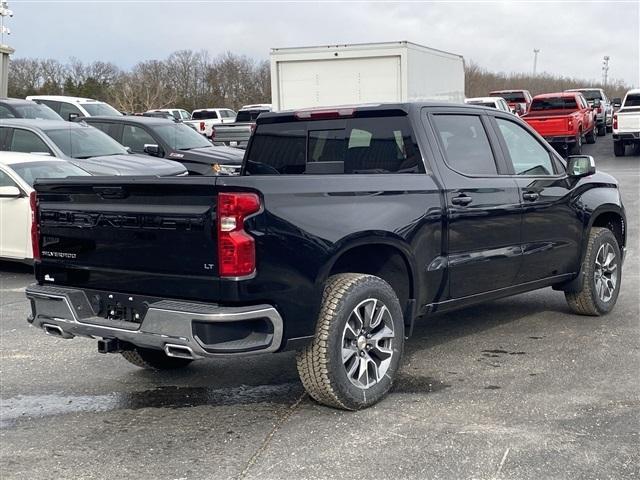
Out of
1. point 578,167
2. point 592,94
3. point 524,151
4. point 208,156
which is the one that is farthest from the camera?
point 592,94

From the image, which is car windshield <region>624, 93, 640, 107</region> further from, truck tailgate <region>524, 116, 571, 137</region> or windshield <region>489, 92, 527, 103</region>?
windshield <region>489, 92, 527, 103</region>

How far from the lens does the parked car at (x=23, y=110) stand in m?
18.0

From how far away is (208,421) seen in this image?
496 cm

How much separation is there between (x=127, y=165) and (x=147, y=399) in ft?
27.2

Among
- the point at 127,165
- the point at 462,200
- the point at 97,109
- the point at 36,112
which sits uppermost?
the point at 97,109

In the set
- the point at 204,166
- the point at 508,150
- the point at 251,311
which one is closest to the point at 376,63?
the point at 204,166

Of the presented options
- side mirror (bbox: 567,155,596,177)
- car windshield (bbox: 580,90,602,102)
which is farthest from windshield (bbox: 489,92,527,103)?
side mirror (bbox: 567,155,596,177)

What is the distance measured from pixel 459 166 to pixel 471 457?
234 centimetres

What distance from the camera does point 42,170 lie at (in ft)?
34.3

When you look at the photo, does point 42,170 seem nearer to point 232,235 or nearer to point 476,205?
point 476,205

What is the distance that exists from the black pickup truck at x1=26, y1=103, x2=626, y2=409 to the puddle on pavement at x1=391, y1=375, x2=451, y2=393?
319 mm

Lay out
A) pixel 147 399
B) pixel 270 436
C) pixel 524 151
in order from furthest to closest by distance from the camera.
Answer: pixel 524 151
pixel 147 399
pixel 270 436

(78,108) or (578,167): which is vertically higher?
(78,108)

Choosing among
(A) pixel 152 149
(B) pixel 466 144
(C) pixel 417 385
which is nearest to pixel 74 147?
(A) pixel 152 149
